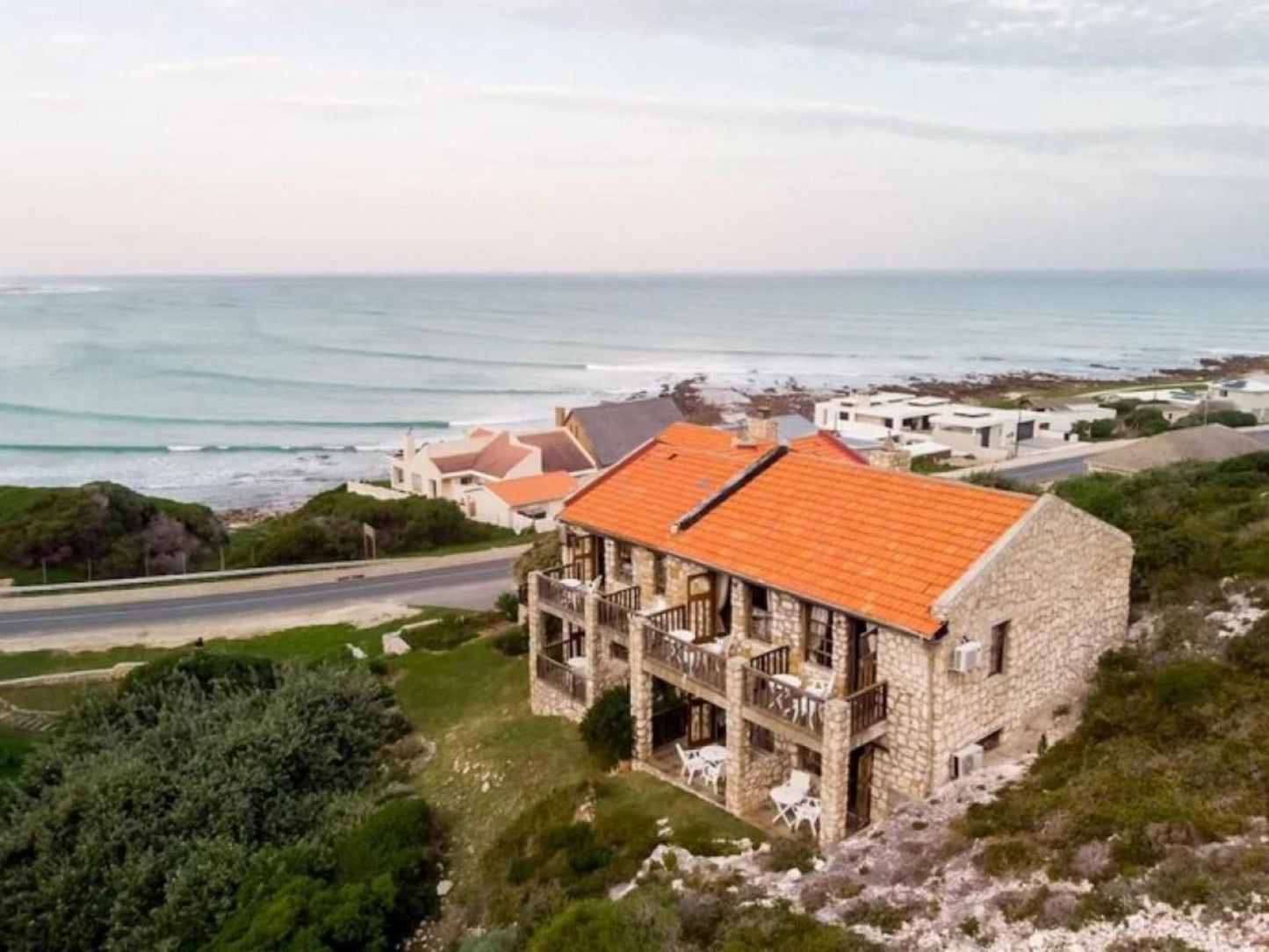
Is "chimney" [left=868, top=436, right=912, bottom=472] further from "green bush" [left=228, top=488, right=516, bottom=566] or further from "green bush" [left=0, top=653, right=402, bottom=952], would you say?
"green bush" [left=228, top=488, right=516, bottom=566]

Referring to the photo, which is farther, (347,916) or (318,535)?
(318,535)

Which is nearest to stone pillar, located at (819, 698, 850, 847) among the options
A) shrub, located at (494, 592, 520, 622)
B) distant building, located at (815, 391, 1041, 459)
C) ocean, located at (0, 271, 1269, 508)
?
shrub, located at (494, 592, 520, 622)

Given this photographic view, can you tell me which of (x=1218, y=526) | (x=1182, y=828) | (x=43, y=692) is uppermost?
(x=1218, y=526)

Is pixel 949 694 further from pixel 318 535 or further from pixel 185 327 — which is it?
pixel 185 327

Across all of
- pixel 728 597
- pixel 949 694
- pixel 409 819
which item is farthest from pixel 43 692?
pixel 949 694

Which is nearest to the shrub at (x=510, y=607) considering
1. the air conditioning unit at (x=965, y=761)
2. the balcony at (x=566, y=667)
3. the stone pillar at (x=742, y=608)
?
the balcony at (x=566, y=667)

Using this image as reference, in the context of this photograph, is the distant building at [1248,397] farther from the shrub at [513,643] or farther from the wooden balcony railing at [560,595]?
the wooden balcony railing at [560,595]
